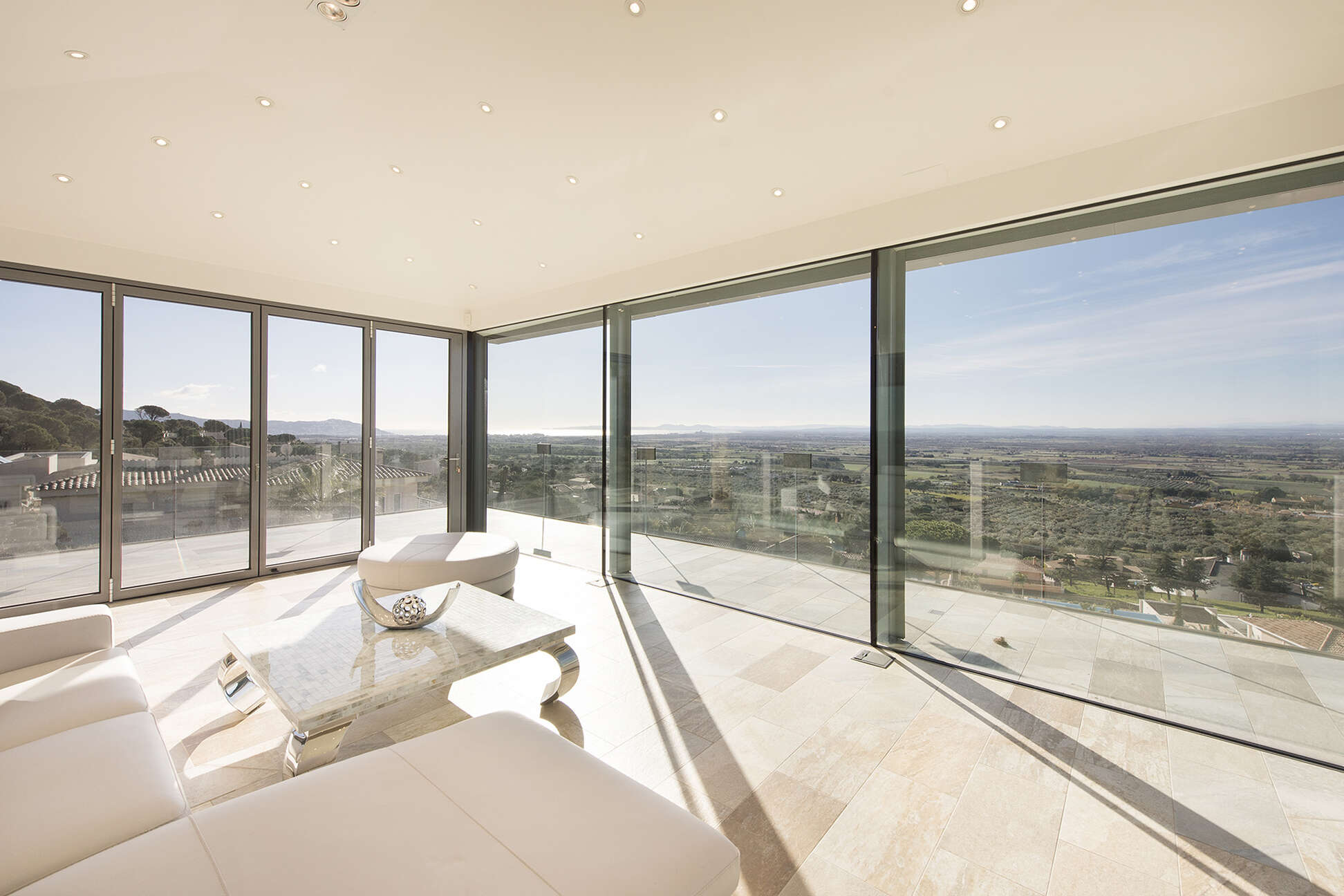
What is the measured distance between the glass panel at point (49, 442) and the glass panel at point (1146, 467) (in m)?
5.77

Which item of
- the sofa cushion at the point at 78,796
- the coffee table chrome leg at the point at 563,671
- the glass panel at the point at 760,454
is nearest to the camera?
the sofa cushion at the point at 78,796

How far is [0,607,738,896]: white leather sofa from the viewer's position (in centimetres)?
106

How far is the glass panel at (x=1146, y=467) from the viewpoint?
231 cm

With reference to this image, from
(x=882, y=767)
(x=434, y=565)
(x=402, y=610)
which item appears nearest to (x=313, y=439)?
(x=434, y=565)

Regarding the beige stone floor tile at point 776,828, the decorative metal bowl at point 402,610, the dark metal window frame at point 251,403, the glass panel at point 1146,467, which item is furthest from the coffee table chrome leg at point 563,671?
the dark metal window frame at point 251,403

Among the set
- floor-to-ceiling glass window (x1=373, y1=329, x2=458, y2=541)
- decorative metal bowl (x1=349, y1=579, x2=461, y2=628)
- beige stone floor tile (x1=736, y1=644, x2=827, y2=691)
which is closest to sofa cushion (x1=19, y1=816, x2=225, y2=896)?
decorative metal bowl (x1=349, y1=579, x2=461, y2=628)

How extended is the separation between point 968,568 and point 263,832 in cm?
326

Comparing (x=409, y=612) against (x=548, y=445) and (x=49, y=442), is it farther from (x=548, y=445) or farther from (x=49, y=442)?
(x=49, y=442)

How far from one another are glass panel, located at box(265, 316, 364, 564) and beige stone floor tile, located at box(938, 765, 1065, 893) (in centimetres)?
546

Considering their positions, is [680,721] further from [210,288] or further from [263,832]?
[210,288]

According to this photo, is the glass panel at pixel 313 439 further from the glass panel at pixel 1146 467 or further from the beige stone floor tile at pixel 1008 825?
the beige stone floor tile at pixel 1008 825

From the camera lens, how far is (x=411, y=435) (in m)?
5.87

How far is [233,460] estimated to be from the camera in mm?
4676

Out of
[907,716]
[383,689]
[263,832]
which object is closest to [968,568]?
[907,716]
